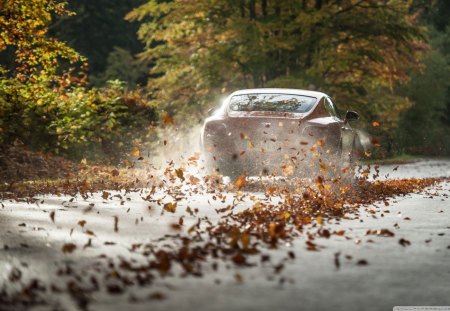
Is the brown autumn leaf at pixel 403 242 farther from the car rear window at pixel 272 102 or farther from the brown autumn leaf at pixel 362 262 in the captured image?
the car rear window at pixel 272 102

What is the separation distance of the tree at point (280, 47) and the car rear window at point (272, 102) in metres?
12.1

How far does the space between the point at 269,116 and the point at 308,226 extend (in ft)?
14.2

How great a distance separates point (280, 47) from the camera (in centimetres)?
2606

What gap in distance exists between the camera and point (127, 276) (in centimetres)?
538

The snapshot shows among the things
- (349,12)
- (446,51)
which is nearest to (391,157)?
(349,12)

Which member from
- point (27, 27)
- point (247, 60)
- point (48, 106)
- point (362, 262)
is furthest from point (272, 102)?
point (247, 60)

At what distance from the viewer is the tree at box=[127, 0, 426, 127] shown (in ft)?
85.5

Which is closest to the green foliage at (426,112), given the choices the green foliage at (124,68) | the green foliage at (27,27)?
the green foliage at (124,68)

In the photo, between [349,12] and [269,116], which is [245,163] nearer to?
[269,116]

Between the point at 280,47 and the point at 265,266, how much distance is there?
20692mm

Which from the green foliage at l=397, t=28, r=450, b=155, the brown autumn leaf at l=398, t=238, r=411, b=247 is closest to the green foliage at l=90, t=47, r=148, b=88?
the green foliage at l=397, t=28, r=450, b=155

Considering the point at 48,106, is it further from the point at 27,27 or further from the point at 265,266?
the point at 265,266

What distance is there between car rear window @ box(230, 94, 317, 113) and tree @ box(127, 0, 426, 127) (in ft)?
39.8

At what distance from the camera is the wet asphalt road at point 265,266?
15.6 feet
